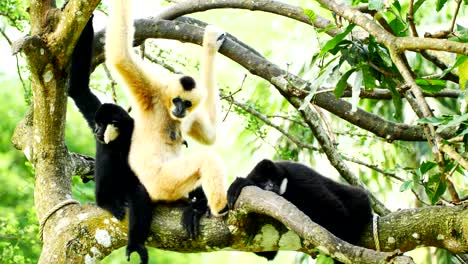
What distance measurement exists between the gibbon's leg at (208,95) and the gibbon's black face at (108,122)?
82 cm

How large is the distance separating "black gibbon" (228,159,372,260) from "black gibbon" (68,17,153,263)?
3.75ft

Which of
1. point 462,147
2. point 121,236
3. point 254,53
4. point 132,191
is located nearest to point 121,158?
point 132,191

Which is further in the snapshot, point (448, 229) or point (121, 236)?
point (121, 236)

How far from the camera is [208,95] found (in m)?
7.16

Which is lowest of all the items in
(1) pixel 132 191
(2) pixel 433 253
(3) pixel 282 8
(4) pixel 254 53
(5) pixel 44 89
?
(2) pixel 433 253

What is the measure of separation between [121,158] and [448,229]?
306cm

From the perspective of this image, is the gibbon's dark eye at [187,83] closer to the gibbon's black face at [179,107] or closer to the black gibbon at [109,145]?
the gibbon's black face at [179,107]

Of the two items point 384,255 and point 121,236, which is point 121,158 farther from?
point 384,255

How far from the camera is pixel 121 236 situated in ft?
19.1

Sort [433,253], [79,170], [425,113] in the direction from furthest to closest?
[433,253]
[79,170]
[425,113]

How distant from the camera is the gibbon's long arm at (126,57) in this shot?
6.03m

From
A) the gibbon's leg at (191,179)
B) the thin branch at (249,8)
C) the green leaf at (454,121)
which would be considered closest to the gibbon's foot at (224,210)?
the gibbon's leg at (191,179)

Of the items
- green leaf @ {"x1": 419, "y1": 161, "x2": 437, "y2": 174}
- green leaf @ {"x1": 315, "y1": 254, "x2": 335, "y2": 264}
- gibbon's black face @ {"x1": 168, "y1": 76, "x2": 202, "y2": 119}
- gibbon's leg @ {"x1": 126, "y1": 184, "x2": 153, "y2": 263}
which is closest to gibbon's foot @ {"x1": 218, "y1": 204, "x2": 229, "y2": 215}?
gibbon's leg @ {"x1": 126, "y1": 184, "x2": 153, "y2": 263}

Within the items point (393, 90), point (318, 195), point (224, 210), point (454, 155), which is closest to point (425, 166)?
point (393, 90)
